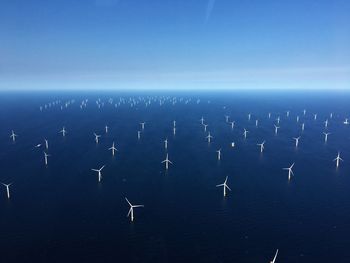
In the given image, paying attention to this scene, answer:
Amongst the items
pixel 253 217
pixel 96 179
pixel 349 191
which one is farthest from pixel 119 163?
pixel 349 191

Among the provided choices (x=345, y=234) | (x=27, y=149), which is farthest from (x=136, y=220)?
(x=27, y=149)

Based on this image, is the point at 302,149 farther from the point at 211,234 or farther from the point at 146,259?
the point at 146,259

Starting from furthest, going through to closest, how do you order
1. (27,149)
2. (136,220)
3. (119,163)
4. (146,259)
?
(27,149)
(119,163)
(136,220)
(146,259)

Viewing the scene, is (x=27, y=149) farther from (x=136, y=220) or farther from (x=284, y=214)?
(x=284, y=214)

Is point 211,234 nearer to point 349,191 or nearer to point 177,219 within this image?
point 177,219

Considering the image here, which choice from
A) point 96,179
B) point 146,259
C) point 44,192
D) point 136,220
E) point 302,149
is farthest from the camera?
point 302,149

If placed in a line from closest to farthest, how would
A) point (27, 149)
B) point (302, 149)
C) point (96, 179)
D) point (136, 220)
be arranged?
point (136, 220) < point (96, 179) < point (27, 149) < point (302, 149)

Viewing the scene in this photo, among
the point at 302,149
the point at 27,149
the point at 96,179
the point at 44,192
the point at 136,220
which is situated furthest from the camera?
the point at 302,149

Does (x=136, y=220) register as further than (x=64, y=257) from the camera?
Result: Yes

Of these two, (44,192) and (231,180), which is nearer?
(44,192)
